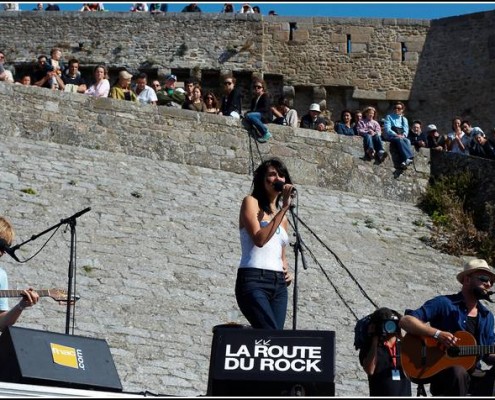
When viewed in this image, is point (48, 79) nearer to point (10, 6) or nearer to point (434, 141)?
point (434, 141)

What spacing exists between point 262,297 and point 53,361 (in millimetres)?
1557

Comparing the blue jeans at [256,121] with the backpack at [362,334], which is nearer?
the backpack at [362,334]

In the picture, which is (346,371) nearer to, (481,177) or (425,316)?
(425,316)

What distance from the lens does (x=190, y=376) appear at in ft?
43.4

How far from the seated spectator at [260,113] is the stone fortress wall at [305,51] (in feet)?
24.5

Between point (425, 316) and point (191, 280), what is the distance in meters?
5.76

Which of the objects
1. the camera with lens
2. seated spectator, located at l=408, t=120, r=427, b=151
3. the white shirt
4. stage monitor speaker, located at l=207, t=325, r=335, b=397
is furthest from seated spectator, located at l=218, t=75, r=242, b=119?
stage monitor speaker, located at l=207, t=325, r=335, b=397

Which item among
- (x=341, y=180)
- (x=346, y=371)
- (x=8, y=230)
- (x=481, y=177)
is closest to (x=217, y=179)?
(x=341, y=180)

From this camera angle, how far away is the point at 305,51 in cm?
2933

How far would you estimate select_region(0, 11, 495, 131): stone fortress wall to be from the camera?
94.6 feet

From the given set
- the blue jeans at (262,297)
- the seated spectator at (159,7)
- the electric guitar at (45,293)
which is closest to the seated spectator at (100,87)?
the electric guitar at (45,293)

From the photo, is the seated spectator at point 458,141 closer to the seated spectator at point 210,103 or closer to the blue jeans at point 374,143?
the blue jeans at point 374,143

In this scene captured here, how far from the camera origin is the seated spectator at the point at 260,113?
2053cm

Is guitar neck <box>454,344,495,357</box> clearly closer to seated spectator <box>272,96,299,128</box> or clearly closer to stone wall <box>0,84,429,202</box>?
stone wall <box>0,84,429,202</box>
